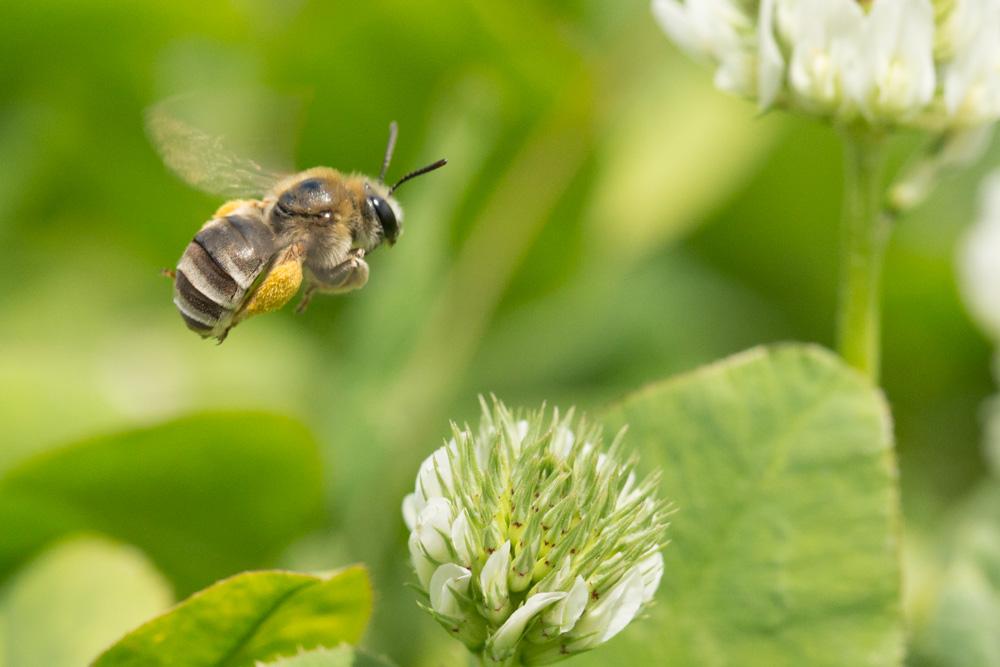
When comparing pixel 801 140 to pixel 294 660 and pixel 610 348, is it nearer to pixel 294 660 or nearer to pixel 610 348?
pixel 610 348

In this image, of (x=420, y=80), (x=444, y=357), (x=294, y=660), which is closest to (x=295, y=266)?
(x=294, y=660)

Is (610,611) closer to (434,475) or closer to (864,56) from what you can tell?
(434,475)

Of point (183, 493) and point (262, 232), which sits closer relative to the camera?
point (262, 232)

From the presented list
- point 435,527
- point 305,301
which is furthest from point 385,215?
point 435,527

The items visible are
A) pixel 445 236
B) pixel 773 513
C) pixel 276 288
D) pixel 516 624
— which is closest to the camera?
pixel 516 624

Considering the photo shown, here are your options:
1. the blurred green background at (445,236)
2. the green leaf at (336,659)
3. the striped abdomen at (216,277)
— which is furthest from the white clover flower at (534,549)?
the blurred green background at (445,236)

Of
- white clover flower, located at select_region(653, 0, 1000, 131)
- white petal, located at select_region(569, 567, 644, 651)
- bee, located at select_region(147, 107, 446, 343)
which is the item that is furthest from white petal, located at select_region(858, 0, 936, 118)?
white petal, located at select_region(569, 567, 644, 651)
